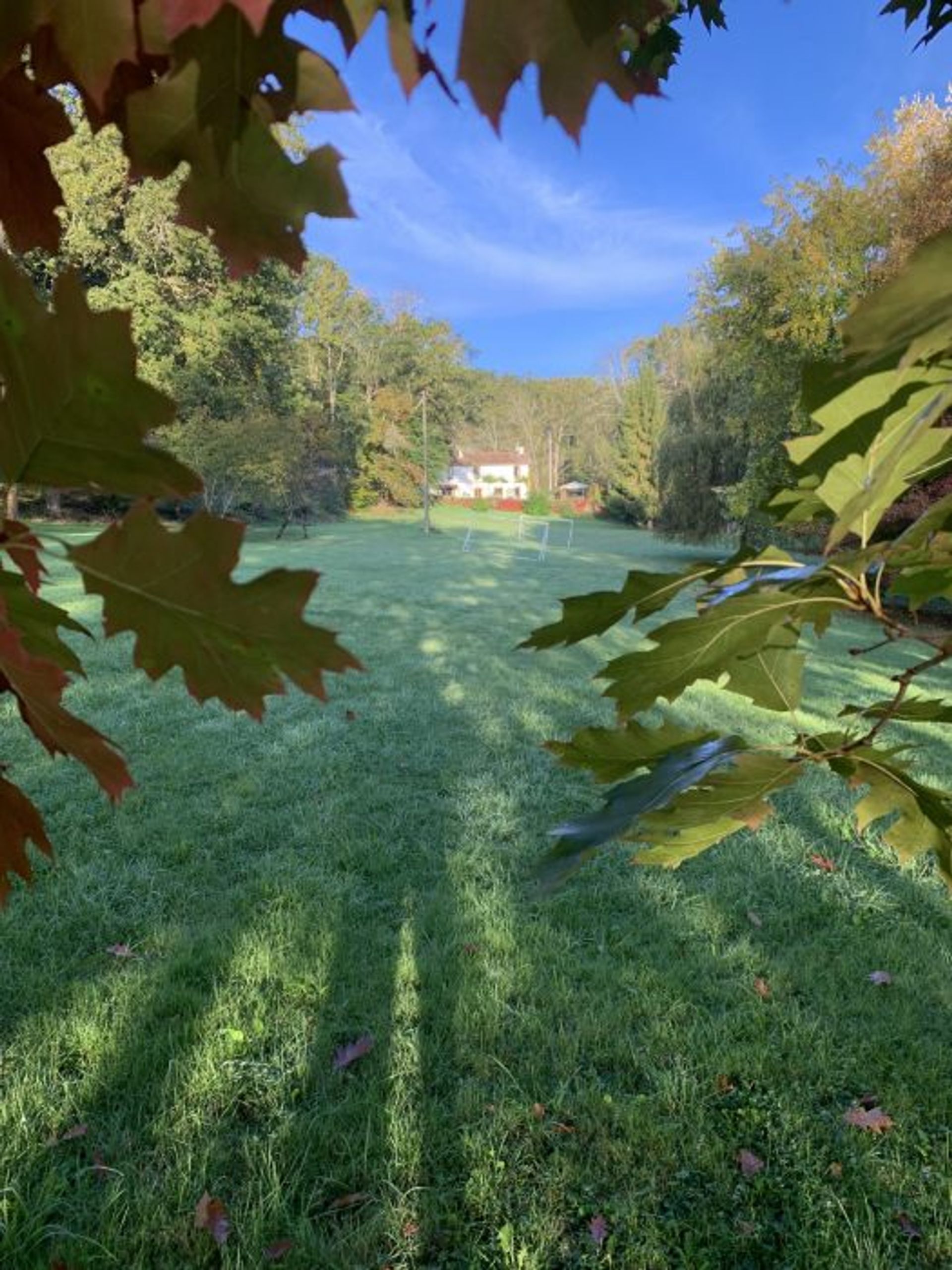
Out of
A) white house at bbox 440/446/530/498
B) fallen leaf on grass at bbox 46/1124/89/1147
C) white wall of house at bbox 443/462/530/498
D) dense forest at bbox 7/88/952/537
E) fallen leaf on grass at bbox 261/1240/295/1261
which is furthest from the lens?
white wall of house at bbox 443/462/530/498

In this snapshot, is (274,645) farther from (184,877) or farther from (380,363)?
(380,363)

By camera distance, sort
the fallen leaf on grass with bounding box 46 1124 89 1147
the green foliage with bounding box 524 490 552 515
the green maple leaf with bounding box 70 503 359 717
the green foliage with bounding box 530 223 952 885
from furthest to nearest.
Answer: the green foliage with bounding box 524 490 552 515 < the fallen leaf on grass with bounding box 46 1124 89 1147 < the green foliage with bounding box 530 223 952 885 < the green maple leaf with bounding box 70 503 359 717

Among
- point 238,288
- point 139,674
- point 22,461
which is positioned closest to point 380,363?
point 238,288

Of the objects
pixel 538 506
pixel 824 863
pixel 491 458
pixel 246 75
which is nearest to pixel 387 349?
pixel 538 506

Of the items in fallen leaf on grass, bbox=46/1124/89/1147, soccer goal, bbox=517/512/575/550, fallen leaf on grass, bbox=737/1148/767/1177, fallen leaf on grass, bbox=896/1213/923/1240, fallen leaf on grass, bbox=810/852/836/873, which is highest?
fallen leaf on grass, bbox=896/1213/923/1240

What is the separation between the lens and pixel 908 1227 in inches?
65.3

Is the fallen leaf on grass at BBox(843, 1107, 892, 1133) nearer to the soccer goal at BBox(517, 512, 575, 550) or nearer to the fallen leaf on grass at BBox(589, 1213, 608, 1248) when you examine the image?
the fallen leaf on grass at BBox(589, 1213, 608, 1248)

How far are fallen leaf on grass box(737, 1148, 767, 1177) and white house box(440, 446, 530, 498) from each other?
200 feet

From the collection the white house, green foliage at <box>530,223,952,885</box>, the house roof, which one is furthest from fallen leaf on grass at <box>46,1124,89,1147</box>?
the house roof

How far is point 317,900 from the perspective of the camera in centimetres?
289

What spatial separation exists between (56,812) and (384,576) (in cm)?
1156

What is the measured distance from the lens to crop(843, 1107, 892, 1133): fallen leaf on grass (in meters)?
1.91

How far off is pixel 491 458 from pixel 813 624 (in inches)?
2521

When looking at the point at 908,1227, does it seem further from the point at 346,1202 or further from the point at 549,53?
the point at 549,53
